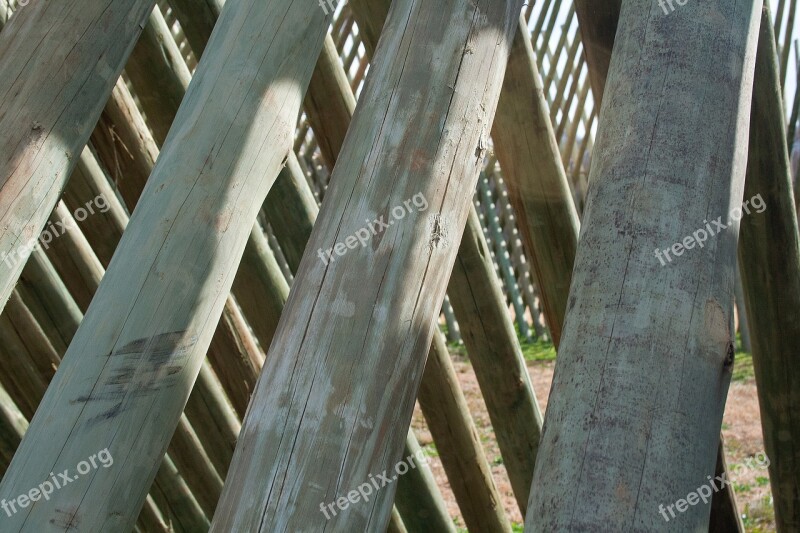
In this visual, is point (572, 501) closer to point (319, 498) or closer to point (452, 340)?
point (319, 498)

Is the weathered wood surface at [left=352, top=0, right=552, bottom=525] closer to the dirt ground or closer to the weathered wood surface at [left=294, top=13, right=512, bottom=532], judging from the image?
the weathered wood surface at [left=294, top=13, right=512, bottom=532]

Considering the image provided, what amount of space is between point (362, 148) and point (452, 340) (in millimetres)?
5365

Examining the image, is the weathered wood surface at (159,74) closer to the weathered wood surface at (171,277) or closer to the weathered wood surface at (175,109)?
the weathered wood surface at (175,109)

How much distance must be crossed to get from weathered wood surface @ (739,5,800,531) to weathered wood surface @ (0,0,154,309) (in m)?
1.49

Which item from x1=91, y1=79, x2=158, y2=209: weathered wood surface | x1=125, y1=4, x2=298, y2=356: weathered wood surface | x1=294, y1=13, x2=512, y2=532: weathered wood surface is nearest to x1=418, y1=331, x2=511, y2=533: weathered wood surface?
x1=294, y1=13, x2=512, y2=532: weathered wood surface

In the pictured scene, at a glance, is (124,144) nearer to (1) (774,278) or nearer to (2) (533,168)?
(2) (533,168)

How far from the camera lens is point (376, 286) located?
1.28 meters

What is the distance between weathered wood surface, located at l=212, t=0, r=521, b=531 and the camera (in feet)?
3.84

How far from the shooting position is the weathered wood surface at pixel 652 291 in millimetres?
1035

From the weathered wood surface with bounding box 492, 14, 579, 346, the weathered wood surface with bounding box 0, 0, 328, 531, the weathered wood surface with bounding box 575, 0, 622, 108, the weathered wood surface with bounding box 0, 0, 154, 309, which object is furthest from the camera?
the weathered wood surface with bounding box 492, 14, 579, 346

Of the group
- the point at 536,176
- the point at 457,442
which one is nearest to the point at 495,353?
the point at 457,442

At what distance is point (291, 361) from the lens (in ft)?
4.03

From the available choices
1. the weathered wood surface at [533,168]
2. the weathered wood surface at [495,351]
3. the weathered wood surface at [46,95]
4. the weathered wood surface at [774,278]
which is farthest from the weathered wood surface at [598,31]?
the weathered wood surface at [46,95]

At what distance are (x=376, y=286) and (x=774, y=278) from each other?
56.5 inches
